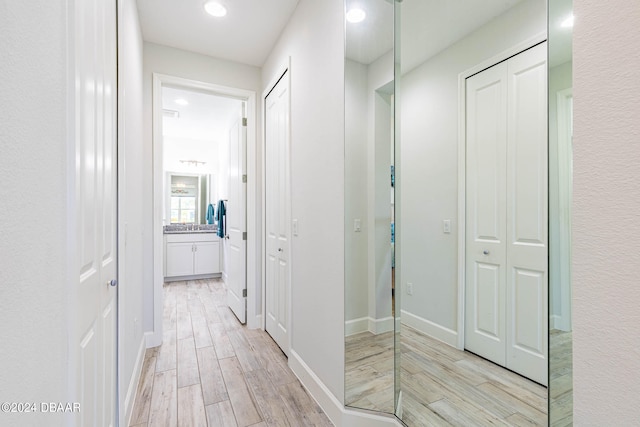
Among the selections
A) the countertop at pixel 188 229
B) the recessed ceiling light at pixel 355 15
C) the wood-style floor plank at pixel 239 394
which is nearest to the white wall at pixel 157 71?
the wood-style floor plank at pixel 239 394

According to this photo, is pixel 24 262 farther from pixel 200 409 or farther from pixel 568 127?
pixel 200 409

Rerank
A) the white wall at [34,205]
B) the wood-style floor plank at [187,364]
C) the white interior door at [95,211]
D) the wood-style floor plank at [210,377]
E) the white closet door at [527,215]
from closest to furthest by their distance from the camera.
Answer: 1. the white wall at [34,205]
2. the white interior door at [95,211]
3. the white closet door at [527,215]
4. the wood-style floor plank at [210,377]
5. the wood-style floor plank at [187,364]

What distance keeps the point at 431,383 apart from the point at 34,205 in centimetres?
179

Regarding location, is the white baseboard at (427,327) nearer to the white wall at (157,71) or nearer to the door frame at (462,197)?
the door frame at (462,197)

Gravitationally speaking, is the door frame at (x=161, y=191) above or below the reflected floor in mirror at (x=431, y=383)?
above

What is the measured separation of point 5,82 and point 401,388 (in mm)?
1872

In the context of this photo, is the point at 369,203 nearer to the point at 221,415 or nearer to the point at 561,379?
the point at 561,379

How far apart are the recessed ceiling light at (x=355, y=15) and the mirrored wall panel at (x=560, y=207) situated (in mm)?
1050

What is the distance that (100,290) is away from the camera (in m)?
1.14

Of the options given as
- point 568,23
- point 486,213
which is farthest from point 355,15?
point 486,213

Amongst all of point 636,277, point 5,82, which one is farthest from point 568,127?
point 5,82

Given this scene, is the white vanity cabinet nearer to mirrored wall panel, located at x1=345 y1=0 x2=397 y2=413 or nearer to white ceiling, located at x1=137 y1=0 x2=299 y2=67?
white ceiling, located at x1=137 y1=0 x2=299 y2=67

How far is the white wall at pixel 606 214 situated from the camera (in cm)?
60

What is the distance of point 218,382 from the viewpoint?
2066 millimetres
